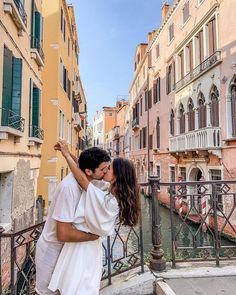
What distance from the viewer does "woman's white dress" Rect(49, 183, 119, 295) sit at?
1545mm

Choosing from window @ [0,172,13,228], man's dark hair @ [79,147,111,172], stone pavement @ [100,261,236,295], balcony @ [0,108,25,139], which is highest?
balcony @ [0,108,25,139]

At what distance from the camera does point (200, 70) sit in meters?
12.1

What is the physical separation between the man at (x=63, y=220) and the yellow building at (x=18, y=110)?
3.04 m

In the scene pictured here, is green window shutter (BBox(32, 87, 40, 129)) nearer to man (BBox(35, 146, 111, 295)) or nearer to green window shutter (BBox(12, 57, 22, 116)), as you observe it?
green window shutter (BBox(12, 57, 22, 116))

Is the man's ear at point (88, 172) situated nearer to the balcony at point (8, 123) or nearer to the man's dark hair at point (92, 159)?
the man's dark hair at point (92, 159)

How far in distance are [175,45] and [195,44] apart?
3.11 meters

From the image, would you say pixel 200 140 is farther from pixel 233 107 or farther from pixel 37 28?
pixel 37 28

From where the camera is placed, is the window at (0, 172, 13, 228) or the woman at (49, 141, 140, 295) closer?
the woman at (49, 141, 140, 295)

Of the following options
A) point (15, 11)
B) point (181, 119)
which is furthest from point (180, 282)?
point (181, 119)

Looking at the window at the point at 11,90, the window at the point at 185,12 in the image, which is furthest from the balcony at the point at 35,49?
the window at the point at 185,12

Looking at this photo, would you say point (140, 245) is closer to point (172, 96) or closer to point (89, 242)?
point (89, 242)

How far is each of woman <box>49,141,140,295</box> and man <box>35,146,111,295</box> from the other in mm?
39

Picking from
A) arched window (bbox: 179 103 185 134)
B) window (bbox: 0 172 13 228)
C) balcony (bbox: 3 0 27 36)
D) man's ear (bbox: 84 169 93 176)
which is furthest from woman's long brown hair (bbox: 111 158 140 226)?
arched window (bbox: 179 103 185 134)

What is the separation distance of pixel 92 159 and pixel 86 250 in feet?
1.84
